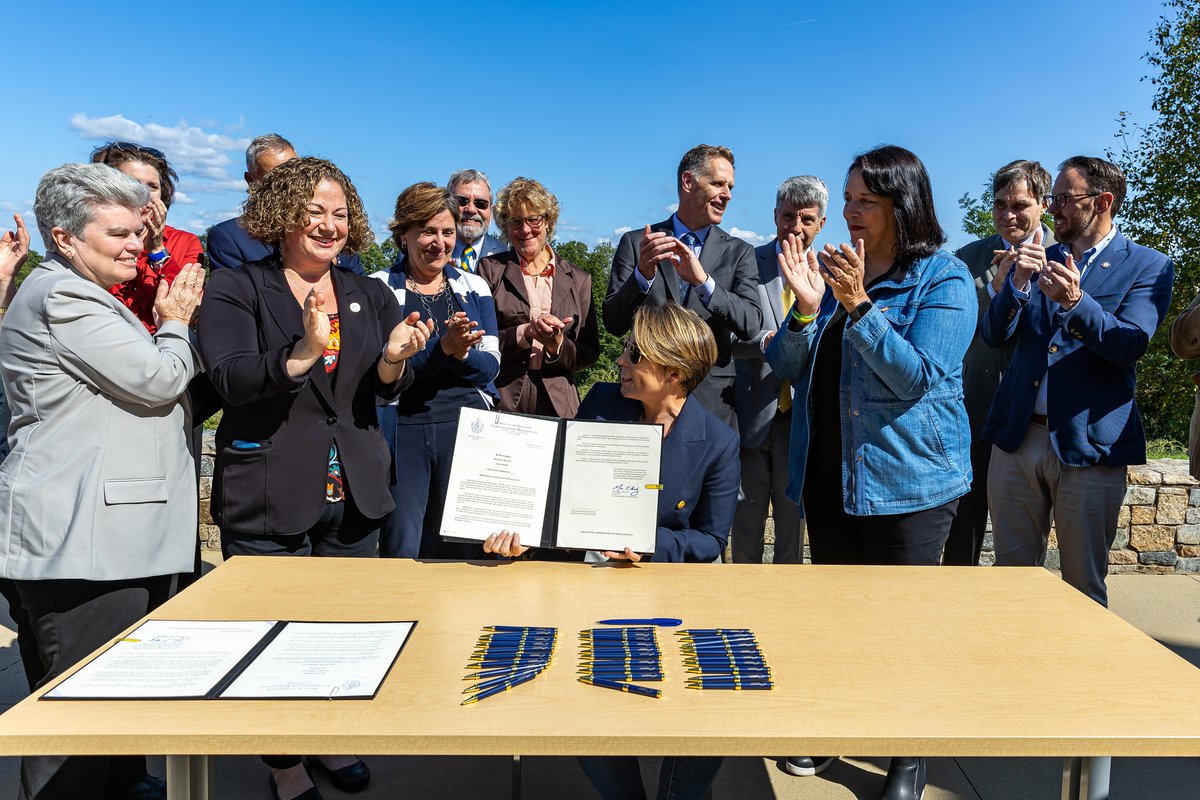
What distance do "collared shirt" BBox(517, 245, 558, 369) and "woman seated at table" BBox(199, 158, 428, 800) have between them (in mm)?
1046

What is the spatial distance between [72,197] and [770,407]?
284 centimetres

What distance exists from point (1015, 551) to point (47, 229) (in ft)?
12.6

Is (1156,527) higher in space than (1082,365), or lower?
lower

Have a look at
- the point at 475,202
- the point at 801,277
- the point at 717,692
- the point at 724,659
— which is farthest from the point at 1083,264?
the point at 475,202

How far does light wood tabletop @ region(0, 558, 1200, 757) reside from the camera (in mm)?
1617

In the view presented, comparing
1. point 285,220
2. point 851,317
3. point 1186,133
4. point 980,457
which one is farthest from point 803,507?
point 1186,133

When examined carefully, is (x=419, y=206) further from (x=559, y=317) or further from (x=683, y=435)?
(x=683, y=435)

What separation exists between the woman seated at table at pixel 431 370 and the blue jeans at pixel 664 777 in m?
1.28

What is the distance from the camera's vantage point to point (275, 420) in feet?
9.27

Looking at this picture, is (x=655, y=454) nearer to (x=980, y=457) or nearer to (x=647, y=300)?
(x=647, y=300)

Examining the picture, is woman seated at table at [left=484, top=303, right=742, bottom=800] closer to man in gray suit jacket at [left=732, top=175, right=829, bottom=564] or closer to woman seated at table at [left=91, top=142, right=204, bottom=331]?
man in gray suit jacket at [left=732, top=175, right=829, bottom=564]

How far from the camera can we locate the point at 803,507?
328 cm

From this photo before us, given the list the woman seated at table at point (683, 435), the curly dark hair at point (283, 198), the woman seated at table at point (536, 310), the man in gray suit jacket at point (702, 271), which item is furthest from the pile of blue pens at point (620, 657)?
the woman seated at table at point (536, 310)

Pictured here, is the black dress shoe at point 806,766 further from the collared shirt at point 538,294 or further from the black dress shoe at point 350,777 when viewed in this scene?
the collared shirt at point 538,294
